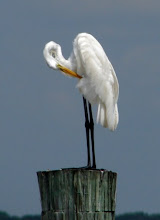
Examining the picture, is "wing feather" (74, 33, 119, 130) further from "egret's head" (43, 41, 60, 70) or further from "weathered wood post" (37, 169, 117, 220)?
"weathered wood post" (37, 169, 117, 220)

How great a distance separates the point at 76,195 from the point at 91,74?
3.65 metres

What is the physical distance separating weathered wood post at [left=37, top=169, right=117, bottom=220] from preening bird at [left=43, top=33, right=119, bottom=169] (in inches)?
107

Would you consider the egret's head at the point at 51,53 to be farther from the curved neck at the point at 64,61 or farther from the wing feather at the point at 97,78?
the wing feather at the point at 97,78

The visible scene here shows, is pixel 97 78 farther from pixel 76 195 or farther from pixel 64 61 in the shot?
pixel 76 195

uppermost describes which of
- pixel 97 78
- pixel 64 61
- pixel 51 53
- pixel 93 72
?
pixel 51 53

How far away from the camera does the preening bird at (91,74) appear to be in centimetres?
821

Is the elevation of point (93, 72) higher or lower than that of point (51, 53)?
lower

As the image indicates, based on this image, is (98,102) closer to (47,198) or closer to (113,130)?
(113,130)

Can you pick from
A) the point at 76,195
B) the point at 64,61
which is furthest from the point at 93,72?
the point at 76,195

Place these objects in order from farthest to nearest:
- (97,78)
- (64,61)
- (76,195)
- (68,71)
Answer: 1. (64,61)
2. (68,71)
3. (97,78)
4. (76,195)

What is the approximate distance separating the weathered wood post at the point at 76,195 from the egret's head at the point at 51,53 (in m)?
3.82

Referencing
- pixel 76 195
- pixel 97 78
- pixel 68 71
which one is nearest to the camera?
pixel 76 195


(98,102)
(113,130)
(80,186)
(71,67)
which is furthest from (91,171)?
(71,67)

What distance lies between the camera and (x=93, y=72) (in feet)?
28.1
